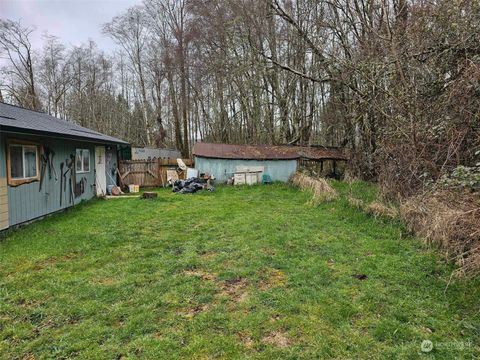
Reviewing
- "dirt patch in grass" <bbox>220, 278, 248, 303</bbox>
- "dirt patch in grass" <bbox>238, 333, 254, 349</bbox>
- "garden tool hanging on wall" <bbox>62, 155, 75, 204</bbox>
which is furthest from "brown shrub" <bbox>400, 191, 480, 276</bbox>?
"garden tool hanging on wall" <bbox>62, 155, 75, 204</bbox>

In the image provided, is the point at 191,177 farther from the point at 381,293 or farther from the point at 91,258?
the point at 381,293

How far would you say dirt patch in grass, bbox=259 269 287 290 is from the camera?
11.8 ft

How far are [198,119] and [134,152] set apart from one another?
8.75 m

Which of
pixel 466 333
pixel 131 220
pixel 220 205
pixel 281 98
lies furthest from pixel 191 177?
pixel 466 333

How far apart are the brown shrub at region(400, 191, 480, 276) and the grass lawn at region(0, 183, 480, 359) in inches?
9.1

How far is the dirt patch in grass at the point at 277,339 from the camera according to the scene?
251 centimetres

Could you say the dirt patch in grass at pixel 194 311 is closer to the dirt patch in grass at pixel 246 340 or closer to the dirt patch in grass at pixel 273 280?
the dirt patch in grass at pixel 246 340

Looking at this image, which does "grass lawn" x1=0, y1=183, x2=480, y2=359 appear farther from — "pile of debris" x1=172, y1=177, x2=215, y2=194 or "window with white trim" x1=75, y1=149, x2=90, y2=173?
"pile of debris" x1=172, y1=177, x2=215, y2=194

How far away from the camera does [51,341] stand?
258cm

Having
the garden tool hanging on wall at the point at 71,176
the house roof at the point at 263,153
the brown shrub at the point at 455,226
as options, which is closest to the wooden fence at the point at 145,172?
the house roof at the point at 263,153

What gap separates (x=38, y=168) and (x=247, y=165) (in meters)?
7.96

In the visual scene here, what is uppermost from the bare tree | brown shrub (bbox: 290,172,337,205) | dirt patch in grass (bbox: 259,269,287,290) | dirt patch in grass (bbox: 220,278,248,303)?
the bare tree

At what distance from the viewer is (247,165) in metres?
13.1

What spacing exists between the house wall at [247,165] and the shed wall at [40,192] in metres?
5.20
